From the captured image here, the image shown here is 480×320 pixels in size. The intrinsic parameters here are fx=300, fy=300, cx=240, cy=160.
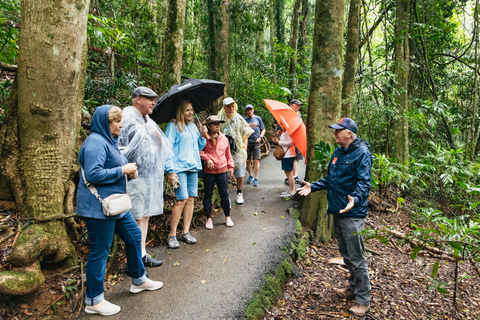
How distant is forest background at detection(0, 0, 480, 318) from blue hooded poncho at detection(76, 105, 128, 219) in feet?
2.79

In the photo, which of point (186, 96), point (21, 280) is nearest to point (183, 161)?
point (186, 96)

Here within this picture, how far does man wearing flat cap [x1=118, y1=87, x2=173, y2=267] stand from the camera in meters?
3.66

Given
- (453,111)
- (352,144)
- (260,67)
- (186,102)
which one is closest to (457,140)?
(453,111)

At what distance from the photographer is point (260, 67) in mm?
14234

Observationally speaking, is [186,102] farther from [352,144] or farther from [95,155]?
[352,144]

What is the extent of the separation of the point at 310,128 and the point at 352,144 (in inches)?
84.9

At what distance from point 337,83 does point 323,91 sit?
0.96 feet

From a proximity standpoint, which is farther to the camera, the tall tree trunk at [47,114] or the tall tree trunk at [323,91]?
the tall tree trunk at [323,91]

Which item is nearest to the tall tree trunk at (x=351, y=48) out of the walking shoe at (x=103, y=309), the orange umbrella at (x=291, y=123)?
the orange umbrella at (x=291, y=123)

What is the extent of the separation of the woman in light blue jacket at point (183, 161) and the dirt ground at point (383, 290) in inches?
71.6

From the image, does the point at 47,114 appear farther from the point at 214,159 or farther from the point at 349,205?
the point at 349,205

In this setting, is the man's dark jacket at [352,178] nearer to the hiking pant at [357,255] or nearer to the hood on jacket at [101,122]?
the hiking pant at [357,255]

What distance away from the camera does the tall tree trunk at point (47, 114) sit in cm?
325

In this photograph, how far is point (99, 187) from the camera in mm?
2912
